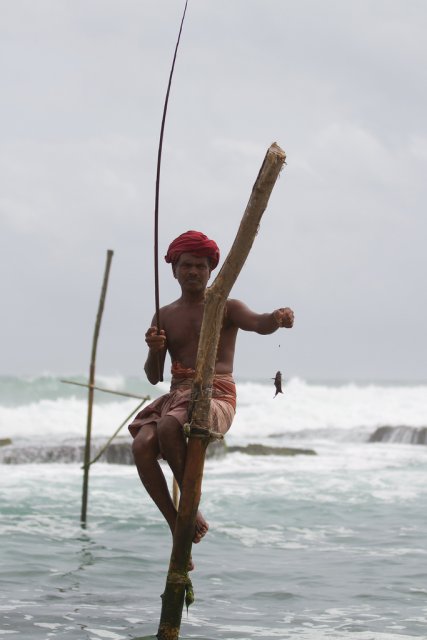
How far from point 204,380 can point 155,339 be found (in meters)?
0.36

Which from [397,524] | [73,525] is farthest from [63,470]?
[397,524]

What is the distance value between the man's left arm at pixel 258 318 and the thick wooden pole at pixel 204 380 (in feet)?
0.66

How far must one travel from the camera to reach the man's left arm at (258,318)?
4.77 m

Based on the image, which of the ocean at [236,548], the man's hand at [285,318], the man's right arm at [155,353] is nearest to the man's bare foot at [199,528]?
the man's right arm at [155,353]

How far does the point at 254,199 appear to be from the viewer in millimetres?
4770

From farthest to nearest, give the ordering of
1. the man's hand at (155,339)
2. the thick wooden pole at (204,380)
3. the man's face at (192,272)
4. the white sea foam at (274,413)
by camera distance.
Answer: the white sea foam at (274,413), the man's face at (192,272), the man's hand at (155,339), the thick wooden pole at (204,380)

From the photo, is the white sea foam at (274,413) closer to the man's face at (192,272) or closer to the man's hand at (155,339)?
the man's face at (192,272)

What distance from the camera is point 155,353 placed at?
509cm

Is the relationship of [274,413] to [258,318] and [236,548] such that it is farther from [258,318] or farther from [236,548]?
[258,318]

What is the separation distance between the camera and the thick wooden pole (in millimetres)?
4746

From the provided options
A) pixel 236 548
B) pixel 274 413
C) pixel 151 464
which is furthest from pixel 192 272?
pixel 274 413

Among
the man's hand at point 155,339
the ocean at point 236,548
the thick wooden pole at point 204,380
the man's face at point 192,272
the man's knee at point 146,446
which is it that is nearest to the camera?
the thick wooden pole at point 204,380

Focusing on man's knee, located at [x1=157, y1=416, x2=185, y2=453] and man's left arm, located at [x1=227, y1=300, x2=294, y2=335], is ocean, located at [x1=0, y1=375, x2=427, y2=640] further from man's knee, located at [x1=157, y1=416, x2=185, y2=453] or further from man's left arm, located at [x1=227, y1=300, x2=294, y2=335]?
man's left arm, located at [x1=227, y1=300, x2=294, y2=335]

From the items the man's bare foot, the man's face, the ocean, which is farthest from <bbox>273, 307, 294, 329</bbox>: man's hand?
the ocean
